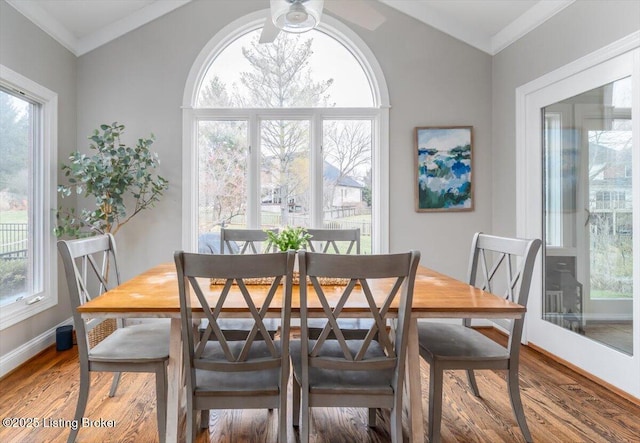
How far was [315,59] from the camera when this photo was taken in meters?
3.77

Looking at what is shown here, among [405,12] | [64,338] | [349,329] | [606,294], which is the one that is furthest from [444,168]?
[64,338]

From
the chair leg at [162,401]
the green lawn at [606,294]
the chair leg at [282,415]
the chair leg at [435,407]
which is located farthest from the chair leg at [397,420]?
the green lawn at [606,294]

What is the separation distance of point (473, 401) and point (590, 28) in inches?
102

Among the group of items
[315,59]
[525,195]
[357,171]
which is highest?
[315,59]

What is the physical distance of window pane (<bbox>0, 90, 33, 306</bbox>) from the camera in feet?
9.09

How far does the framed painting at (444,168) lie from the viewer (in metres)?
3.69

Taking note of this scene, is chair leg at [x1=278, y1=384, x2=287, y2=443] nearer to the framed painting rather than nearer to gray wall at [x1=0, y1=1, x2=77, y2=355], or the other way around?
gray wall at [x1=0, y1=1, x2=77, y2=355]

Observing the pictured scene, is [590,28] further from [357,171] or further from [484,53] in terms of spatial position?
[357,171]

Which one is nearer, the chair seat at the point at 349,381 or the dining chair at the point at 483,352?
the chair seat at the point at 349,381

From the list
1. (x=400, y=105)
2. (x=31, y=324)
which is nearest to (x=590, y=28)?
(x=400, y=105)

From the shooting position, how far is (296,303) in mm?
1567

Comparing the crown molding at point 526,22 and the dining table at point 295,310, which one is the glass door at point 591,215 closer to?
the crown molding at point 526,22

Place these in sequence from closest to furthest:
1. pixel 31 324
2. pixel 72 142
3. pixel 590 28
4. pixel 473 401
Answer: pixel 473 401, pixel 590 28, pixel 31 324, pixel 72 142

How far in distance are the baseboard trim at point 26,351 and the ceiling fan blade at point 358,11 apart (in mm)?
3683
